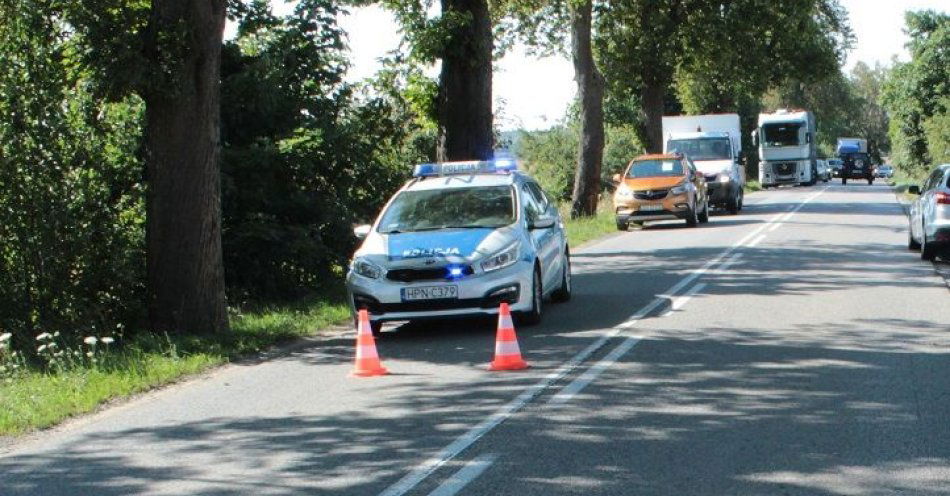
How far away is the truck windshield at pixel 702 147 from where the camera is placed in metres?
42.9

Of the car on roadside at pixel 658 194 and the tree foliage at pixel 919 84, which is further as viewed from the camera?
the tree foliage at pixel 919 84

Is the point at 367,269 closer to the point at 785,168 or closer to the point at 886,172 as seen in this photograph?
the point at 785,168

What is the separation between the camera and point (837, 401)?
9695 mm

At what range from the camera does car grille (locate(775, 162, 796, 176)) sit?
2734 inches

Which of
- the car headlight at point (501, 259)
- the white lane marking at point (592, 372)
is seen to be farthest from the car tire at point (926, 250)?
the white lane marking at point (592, 372)

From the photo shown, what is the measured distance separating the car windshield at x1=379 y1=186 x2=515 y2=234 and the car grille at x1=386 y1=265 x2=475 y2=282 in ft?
3.21

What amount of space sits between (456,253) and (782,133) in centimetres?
5601

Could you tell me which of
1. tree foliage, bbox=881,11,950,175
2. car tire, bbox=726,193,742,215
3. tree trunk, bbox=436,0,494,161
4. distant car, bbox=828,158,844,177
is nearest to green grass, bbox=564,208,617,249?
car tire, bbox=726,193,742,215

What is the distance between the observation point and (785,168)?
69562 mm

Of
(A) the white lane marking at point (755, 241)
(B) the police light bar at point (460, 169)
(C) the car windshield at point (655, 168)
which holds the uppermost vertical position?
(B) the police light bar at point (460, 169)

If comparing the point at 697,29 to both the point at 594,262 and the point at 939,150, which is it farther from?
the point at 594,262

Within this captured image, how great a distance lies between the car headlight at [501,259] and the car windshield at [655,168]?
2051 cm

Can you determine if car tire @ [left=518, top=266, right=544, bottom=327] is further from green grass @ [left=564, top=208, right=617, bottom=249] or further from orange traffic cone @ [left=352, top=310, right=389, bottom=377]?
green grass @ [left=564, top=208, right=617, bottom=249]

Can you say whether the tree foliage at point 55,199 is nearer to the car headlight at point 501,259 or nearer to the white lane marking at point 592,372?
the car headlight at point 501,259
